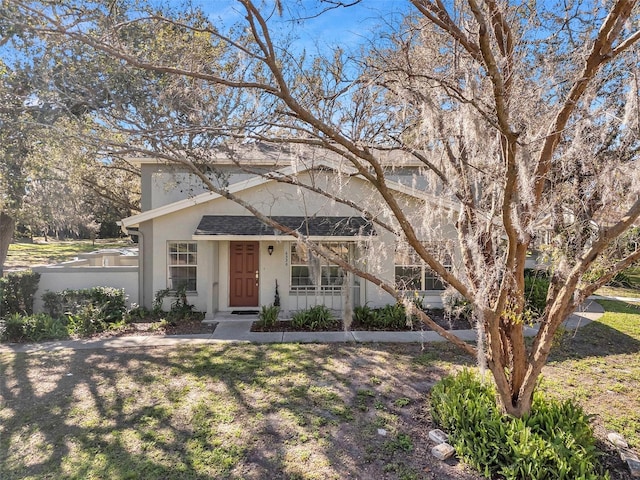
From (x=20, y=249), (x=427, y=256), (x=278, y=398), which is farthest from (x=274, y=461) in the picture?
(x=20, y=249)

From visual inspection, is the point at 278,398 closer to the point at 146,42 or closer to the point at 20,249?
the point at 146,42

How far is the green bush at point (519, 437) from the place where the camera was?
3.84 m

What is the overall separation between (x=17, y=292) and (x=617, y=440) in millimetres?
13363

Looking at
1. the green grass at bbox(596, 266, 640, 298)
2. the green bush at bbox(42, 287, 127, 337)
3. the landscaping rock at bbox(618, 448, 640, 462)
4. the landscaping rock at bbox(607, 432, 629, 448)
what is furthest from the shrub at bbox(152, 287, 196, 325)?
the green grass at bbox(596, 266, 640, 298)

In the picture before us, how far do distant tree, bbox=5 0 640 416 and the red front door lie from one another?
20.6 ft

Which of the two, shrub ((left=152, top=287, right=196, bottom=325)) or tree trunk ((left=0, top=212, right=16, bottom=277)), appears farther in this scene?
tree trunk ((left=0, top=212, right=16, bottom=277))

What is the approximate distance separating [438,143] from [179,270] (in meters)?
8.96

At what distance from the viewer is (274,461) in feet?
13.7

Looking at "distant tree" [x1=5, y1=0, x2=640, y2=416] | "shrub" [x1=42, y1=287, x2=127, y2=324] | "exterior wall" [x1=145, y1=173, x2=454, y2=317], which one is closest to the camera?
"distant tree" [x1=5, y1=0, x2=640, y2=416]

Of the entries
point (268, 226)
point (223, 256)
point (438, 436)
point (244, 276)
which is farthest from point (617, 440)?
point (223, 256)

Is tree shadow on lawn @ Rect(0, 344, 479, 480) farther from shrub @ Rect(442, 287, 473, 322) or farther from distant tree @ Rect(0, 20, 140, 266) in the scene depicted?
distant tree @ Rect(0, 20, 140, 266)

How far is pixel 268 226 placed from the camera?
35.0 ft

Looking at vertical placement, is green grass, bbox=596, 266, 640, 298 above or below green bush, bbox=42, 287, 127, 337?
below

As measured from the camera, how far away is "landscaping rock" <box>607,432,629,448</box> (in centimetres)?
455
